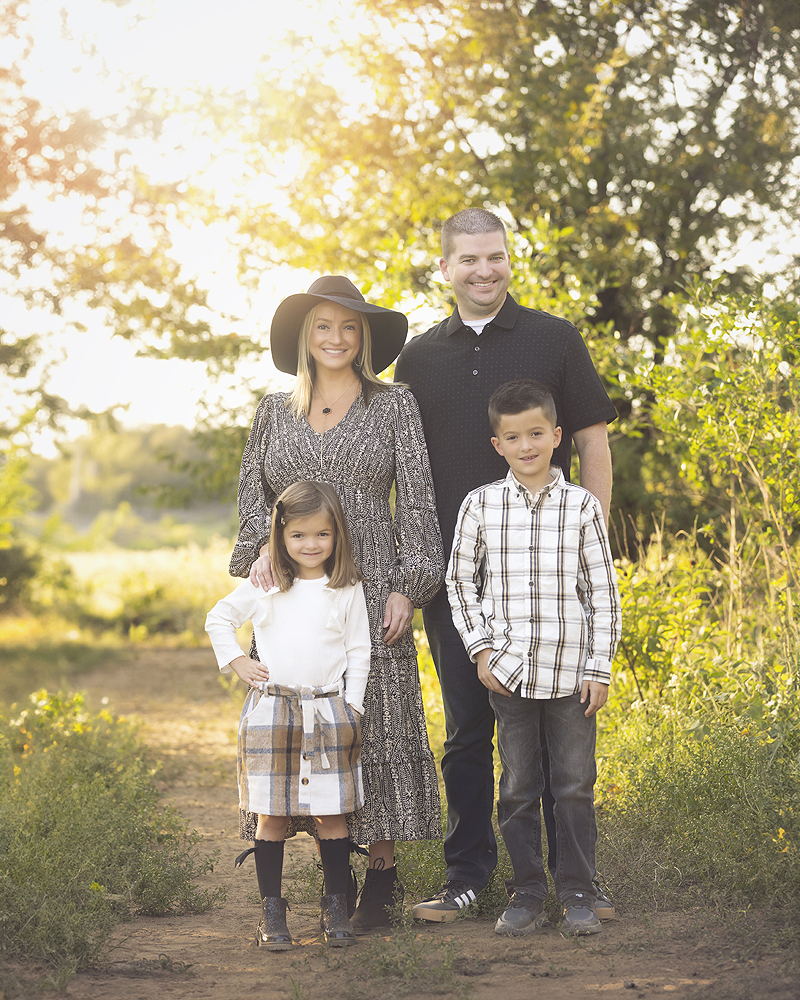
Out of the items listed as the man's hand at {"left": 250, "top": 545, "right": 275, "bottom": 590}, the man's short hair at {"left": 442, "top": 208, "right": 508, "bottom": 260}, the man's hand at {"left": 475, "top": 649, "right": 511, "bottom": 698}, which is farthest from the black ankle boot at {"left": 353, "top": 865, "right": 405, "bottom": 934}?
the man's short hair at {"left": 442, "top": 208, "right": 508, "bottom": 260}

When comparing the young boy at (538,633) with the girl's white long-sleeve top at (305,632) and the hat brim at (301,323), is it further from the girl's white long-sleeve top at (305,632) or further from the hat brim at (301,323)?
the hat brim at (301,323)

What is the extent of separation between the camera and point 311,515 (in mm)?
2953

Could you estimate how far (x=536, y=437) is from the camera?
2920 mm

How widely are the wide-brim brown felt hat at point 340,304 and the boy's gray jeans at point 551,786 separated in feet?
4.15

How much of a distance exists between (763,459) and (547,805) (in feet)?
7.25

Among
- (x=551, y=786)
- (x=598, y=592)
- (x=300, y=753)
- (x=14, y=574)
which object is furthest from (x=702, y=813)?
(x=14, y=574)

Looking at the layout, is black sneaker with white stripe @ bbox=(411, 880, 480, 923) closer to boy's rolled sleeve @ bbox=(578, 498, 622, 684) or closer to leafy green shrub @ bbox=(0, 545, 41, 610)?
boy's rolled sleeve @ bbox=(578, 498, 622, 684)

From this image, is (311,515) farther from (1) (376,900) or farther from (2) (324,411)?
(1) (376,900)

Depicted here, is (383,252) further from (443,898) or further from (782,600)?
(443,898)

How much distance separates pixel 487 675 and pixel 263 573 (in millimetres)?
746

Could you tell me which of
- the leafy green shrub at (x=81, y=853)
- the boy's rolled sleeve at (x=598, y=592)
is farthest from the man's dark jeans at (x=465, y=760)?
the leafy green shrub at (x=81, y=853)

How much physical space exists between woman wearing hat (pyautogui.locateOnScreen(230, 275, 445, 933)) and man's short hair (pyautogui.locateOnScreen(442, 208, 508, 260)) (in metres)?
0.30

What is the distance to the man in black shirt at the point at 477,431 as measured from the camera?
317 cm

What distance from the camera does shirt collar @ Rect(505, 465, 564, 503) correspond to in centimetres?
293
